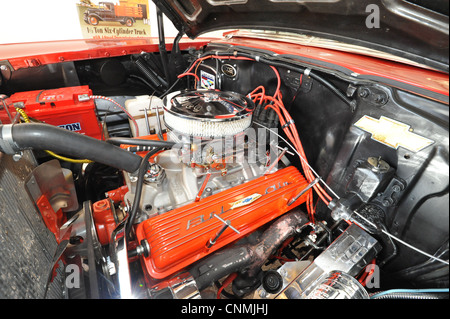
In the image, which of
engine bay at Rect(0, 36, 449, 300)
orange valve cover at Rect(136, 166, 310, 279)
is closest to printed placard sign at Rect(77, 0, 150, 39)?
engine bay at Rect(0, 36, 449, 300)

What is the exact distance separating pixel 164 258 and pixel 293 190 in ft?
2.33

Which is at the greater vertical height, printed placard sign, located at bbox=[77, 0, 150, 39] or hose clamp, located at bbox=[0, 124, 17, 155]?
printed placard sign, located at bbox=[77, 0, 150, 39]

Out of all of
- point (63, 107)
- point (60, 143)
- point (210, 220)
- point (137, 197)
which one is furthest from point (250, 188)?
point (63, 107)

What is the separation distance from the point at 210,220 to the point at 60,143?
61 centimetres

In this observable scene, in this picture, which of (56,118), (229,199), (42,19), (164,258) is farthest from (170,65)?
(42,19)

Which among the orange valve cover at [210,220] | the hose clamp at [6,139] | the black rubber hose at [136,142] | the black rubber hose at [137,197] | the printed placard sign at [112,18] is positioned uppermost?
the printed placard sign at [112,18]

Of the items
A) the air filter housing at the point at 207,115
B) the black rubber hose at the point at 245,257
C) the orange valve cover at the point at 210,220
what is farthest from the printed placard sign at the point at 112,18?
the black rubber hose at the point at 245,257

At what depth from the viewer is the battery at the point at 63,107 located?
1303 mm

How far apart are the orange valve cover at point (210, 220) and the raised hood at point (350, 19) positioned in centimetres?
72

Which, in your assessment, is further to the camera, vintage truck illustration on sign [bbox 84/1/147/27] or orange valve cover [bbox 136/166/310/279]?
vintage truck illustration on sign [bbox 84/1/147/27]

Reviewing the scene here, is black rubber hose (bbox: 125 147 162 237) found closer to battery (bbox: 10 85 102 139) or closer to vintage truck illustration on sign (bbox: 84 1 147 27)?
battery (bbox: 10 85 102 139)

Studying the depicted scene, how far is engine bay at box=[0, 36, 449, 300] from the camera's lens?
2.38 ft

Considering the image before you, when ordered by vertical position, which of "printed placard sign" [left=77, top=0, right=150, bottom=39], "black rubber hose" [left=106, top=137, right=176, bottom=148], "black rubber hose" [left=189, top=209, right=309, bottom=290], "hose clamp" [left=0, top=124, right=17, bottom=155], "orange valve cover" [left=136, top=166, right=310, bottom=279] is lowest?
"black rubber hose" [left=189, top=209, right=309, bottom=290]

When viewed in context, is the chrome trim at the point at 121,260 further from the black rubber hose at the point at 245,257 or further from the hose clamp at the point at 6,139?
the hose clamp at the point at 6,139
